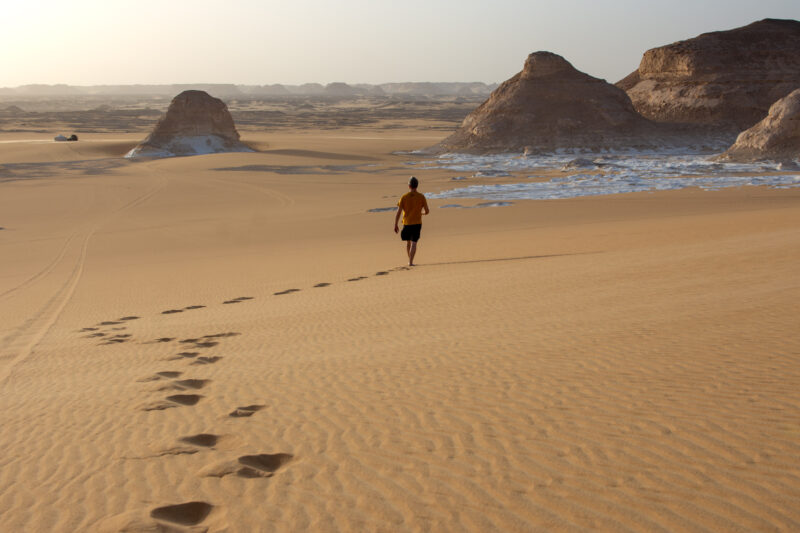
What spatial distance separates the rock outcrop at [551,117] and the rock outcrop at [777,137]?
8.59 metres

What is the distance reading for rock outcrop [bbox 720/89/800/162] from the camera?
112ft

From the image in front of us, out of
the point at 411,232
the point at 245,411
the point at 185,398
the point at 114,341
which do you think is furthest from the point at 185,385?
the point at 411,232

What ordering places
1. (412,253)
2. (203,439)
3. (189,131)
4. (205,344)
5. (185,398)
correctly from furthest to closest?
(189,131) → (412,253) → (205,344) → (185,398) → (203,439)

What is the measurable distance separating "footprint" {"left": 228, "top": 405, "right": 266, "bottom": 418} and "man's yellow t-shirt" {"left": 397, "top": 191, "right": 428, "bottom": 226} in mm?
7618

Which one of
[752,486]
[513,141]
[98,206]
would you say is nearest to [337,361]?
[752,486]

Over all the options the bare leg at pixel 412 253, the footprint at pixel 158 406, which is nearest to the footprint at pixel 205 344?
the footprint at pixel 158 406

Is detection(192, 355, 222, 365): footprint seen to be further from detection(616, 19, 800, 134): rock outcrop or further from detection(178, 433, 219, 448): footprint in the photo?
detection(616, 19, 800, 134): rock outcrop

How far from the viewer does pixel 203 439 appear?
521 centimetres

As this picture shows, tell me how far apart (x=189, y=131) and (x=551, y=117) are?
76.0 ft

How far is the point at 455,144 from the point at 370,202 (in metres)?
21.6

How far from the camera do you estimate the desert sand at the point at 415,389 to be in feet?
13.0

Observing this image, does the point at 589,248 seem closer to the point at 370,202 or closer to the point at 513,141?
the point at 370,202

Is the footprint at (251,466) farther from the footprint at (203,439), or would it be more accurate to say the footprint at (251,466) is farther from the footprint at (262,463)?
the footprint at (203,439)

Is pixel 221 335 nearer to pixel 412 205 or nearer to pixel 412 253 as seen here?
pixel 412 205
